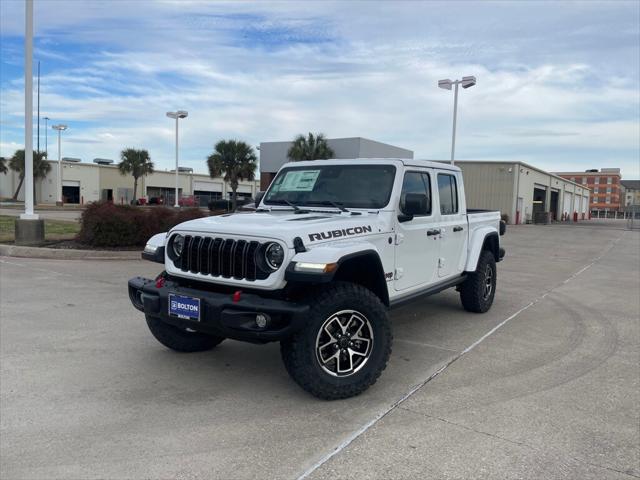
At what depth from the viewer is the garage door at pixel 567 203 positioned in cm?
6126

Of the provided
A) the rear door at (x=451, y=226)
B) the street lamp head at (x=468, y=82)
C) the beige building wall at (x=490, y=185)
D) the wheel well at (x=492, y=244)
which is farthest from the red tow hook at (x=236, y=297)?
the beige building wall at (x=490, y=185)

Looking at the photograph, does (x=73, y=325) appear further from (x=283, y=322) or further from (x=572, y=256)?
(x=572, y=256)

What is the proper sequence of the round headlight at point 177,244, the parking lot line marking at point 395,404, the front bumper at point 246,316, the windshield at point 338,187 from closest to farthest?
the parking lot line marking at point 395,404 < the front bumper at point 246,316 < the round headlight at point 177,244 < the windshield at point 338,187

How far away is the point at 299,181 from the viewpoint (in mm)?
5371

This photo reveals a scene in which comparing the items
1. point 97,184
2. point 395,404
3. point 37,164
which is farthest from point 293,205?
point 97,184

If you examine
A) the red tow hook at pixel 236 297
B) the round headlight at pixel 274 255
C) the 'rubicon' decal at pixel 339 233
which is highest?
the 'rubicon' decal at pixel 339 233

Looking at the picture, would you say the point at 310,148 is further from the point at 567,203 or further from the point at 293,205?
the point at 567,203

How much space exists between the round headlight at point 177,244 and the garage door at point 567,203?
6349cm

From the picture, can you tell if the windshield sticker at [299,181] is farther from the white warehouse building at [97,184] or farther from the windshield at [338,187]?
the white warehouse building at [97,184]

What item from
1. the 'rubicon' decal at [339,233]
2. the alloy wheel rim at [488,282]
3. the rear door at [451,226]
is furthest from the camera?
the alloy wheel rim at [488,282]

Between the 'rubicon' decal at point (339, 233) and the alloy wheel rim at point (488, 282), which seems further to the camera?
the alloy wheel rim at point (488, 282)

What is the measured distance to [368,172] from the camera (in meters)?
5.00

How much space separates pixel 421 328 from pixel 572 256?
38.6 feet

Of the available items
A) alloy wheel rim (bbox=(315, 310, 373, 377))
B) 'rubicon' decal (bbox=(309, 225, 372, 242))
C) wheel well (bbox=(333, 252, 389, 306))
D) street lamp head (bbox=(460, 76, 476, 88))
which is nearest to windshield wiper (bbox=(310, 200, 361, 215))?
'rubicon' decal (bbox=(309, 225, 372, 242))
